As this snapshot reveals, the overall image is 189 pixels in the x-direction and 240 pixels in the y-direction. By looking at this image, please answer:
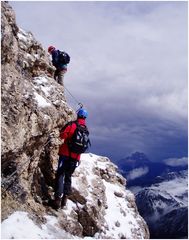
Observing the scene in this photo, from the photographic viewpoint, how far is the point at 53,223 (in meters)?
16.7

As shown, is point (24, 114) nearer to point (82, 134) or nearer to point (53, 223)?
point (82, 134)

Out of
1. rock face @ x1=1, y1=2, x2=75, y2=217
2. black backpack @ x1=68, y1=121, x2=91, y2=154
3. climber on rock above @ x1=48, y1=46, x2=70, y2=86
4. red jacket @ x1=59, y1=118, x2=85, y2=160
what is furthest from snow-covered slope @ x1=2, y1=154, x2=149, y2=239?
Answer: climber on rock above @ x1=48, y1=46, x2=70, y2=86

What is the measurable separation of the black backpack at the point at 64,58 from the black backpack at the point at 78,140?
266 inches

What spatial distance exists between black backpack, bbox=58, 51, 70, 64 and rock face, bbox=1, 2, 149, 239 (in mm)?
1633

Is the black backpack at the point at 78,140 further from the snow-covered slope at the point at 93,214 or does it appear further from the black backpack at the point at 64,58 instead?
the black backpack at the point at 64,58

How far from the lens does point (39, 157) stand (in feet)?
63.5

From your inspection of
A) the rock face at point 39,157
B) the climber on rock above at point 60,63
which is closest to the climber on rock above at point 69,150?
the rock face at point 39,157

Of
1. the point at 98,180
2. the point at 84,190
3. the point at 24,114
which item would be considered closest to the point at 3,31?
the point at 24,114

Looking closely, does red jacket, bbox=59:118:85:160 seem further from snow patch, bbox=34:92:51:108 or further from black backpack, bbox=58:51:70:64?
black backpack, bbox=58:51:70:64

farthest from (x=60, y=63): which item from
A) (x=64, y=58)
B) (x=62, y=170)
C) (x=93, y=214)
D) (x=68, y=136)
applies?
(x=93, y=214)

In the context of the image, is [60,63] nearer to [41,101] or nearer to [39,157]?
[41,101]

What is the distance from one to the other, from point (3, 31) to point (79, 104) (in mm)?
7549

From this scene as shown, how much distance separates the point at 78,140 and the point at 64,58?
7.54 meters

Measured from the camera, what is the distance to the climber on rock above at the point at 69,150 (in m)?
17.6
